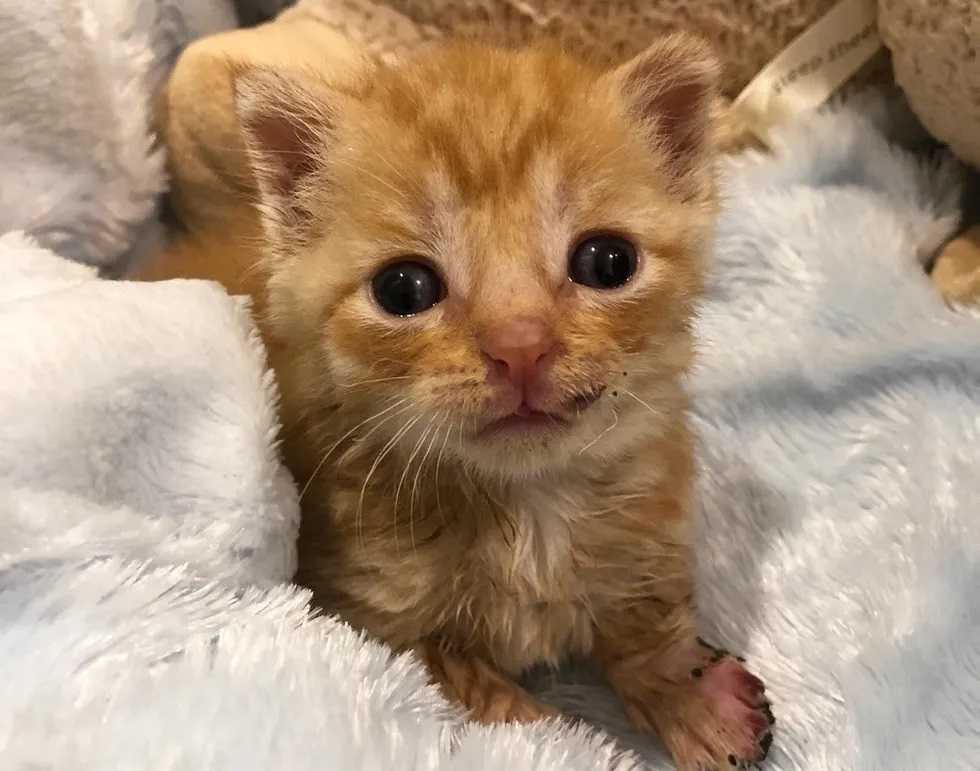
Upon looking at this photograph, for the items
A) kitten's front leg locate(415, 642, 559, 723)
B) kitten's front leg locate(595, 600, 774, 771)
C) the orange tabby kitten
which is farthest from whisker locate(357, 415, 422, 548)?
kitten's front leg locate(595, 600, 774, 771)

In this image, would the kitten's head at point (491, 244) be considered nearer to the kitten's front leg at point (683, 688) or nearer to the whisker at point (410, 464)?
the whisker at point (410, 464)

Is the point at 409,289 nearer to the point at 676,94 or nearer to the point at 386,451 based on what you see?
the point at 386,451

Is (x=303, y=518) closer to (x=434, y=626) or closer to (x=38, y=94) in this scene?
(x=434, y=626)

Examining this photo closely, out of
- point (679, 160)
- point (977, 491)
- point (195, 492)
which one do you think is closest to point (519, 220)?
point (679, 160)

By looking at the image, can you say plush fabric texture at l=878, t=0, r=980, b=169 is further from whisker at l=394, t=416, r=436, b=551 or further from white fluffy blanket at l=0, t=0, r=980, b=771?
whisker at l=394, t=416, r=436, b=551

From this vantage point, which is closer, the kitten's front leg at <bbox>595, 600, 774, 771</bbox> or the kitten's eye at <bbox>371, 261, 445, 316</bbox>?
the kitten's eye at <bbox>371, 261, 445, 316</bbox>

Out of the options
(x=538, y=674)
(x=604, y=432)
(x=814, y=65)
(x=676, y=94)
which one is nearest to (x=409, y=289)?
(x=604, y=432)
